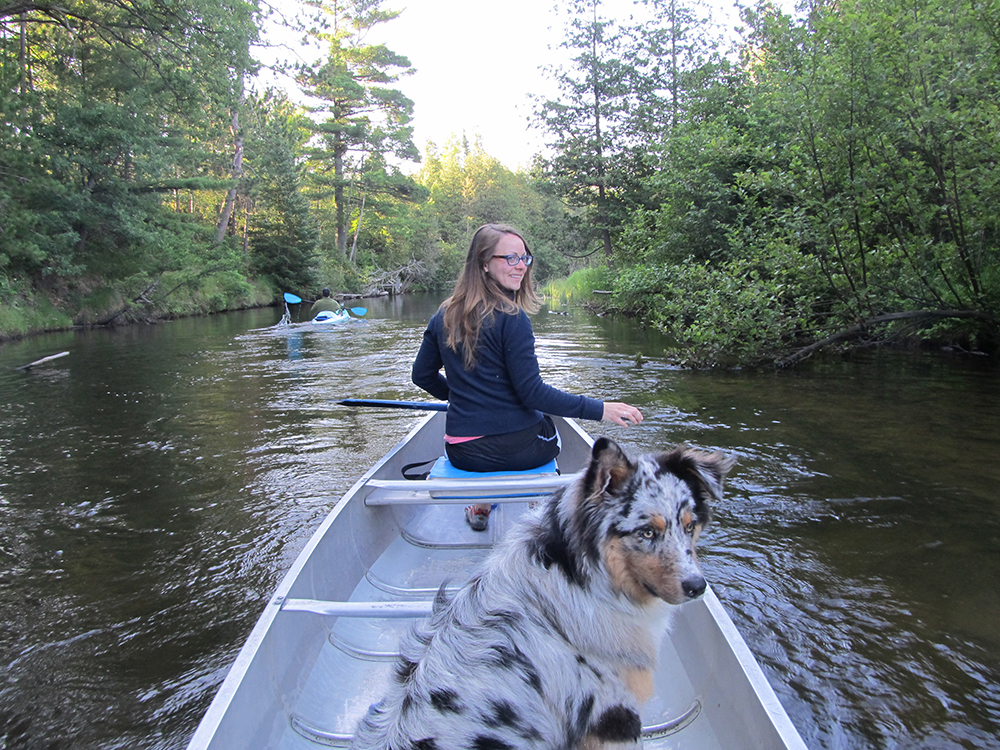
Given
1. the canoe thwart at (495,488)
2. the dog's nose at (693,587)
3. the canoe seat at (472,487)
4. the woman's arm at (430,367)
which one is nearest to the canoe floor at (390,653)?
the canoe seat at (472,487)

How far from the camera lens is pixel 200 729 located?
1867 mm

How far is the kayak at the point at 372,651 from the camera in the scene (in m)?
2.15

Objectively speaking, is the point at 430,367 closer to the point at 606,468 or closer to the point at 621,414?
the point at 621,414

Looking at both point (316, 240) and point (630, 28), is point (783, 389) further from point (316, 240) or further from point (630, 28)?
point (316, 240)

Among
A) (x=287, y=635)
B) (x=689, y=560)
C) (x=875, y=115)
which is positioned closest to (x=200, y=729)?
(x=287, y=635)

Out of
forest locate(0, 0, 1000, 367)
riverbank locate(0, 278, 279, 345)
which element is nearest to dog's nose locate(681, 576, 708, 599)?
forest locate(0, 0, 1000, 367)

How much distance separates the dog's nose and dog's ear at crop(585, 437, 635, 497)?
380mm

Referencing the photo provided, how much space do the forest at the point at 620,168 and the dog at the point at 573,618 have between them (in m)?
8.69

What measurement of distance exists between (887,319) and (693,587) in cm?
1046

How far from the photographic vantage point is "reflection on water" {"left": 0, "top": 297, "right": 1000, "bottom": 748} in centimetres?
324

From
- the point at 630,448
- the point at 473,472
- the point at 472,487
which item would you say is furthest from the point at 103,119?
the point at 472,487

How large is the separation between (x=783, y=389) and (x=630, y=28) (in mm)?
31206

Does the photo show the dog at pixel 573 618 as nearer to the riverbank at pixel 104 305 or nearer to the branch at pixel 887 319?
the branch at pixel 887 319

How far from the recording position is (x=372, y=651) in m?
2.99
